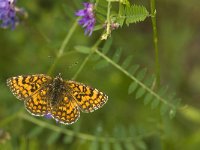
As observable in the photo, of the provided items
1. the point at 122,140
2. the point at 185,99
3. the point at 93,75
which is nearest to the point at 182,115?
the point at 185,99

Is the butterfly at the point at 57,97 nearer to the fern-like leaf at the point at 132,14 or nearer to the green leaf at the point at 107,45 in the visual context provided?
the green leaf at the point at 107,45

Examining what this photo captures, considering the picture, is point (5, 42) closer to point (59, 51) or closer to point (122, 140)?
point (59, 51)

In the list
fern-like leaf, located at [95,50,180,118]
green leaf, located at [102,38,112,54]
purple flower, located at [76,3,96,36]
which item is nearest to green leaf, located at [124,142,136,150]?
fern-like leaf, located at [95,50,180,118]

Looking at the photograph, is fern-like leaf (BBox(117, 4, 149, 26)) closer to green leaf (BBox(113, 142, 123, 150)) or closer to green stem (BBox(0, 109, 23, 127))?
green leaf (BBox(113, 142, 123, 150))

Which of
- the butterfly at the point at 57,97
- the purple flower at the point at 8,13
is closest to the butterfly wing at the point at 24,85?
the butterfly at the point at 57,97

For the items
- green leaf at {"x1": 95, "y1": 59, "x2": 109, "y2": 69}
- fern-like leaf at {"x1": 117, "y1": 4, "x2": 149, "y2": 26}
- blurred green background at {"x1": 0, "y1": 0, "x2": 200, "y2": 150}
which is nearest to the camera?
fern-like leaf at {"x1": 117, "y1": 4, "x2": 149, "y2": 26}
